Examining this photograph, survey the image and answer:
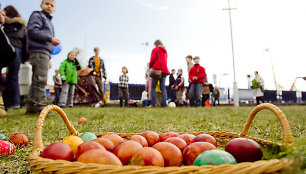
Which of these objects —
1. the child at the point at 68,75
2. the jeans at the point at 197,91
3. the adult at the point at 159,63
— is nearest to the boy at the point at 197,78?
the jeans at the point at 197,91

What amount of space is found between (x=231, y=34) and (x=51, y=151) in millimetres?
15533

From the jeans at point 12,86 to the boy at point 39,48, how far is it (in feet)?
3.04

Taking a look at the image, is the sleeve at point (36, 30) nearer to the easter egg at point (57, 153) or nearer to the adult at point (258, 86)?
the easter egg at point (57, 153)

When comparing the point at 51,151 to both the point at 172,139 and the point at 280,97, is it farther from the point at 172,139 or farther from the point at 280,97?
the point at 280,97

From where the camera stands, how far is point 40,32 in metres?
4.04

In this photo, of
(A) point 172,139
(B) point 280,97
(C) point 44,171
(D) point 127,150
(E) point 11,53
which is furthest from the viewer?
(B) point 280,97

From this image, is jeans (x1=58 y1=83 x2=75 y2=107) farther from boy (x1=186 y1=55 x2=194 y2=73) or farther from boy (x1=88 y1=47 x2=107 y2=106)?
boy (x1=186 y1=55 x2=194 y2=73)

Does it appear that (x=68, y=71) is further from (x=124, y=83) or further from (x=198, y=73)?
(x=198, y=73)

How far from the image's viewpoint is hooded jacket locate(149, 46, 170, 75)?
22.4 ft

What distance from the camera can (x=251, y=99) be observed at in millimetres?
22000

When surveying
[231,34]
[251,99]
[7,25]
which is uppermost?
[231,34]

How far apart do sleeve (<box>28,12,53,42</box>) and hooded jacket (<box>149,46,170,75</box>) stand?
340cm

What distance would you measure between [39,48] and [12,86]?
4.66ft

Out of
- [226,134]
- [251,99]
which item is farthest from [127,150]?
[251,99]
